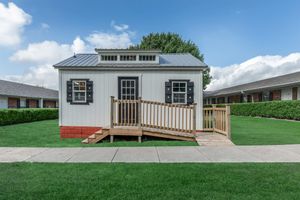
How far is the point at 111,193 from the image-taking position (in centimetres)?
329

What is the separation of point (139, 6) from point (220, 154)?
13.2 m

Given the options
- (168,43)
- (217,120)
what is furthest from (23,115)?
(168,43)

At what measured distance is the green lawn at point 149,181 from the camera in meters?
3.25

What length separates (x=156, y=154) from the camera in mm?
5977

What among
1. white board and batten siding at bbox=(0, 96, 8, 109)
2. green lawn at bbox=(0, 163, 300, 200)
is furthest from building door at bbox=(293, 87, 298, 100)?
white board and batten siding at bbox=(0, 96, 8, 109)

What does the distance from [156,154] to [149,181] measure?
220 centimetres

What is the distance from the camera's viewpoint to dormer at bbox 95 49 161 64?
9875 millimetres

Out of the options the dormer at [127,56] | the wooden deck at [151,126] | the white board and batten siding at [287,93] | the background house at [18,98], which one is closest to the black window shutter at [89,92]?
the dormer at [127,56]

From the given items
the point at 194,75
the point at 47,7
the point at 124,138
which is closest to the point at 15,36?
the point at 47,7

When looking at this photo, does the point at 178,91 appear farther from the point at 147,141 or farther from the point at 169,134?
the point at 147,141

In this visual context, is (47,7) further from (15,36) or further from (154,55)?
(154,55)

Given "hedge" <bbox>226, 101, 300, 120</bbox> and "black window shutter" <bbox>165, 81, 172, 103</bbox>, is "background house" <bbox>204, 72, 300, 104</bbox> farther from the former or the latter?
"black window shutter" <bbox>165, 81, 172, 103</bbox>

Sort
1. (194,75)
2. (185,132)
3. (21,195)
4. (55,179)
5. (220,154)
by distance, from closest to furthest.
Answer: (21,195) → (55,179) → (220,154) → (185,132) → (194,75)

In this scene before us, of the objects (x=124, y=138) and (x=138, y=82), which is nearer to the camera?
(x=124, y=138)
